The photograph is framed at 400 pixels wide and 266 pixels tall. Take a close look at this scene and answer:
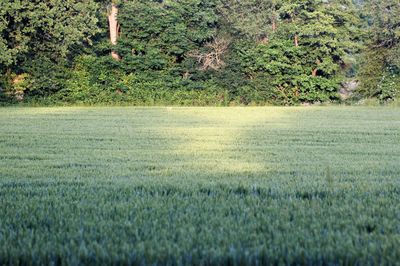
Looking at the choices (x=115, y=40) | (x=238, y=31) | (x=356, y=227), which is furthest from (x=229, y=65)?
(x=356, y=227)

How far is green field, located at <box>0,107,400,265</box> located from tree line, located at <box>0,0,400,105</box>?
89.8ft

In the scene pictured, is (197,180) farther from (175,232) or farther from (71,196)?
(175,232)

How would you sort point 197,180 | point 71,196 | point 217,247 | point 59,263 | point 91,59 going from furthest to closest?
point 91,59 → point 197,180 → point 71,196 → point 217,247 → point 59,263

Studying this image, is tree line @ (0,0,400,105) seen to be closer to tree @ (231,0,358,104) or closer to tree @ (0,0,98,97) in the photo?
tree @ (231,0,358,104)

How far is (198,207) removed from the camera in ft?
13.3

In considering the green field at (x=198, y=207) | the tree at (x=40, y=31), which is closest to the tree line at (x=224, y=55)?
the tree at (x=40, y=31)

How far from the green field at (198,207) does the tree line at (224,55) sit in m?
27.4

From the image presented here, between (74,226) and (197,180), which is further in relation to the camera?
(197,180)

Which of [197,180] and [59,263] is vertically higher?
[59,263]

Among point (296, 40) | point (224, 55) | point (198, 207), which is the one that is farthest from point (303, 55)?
point (198, 207)

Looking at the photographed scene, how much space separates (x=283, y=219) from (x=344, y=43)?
1387 inches

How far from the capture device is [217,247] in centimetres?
288

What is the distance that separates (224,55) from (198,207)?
3406 centimetres

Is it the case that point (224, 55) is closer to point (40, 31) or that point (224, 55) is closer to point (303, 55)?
point (303, 55)
